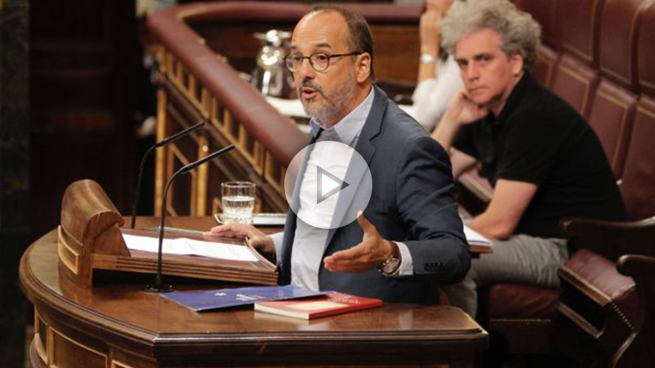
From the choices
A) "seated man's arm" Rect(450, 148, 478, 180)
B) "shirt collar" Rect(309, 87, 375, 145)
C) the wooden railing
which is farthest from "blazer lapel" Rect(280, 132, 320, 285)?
"seated man's arm" Rect(450, 148, 478, 180)

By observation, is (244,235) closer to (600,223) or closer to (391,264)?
Result: (391,264)

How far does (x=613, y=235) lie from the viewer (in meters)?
3.80

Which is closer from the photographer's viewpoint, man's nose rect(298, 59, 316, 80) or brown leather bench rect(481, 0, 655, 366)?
man's nose rect(298, 59, 316, 80)

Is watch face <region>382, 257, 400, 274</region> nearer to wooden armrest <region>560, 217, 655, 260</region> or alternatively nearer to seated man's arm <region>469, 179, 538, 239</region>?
wooden armrest <region>560, 217, 655, 260</region>

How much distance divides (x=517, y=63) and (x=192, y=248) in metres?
1.79

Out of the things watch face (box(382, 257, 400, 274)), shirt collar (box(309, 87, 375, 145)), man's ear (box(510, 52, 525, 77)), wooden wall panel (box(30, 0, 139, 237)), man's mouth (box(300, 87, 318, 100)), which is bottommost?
wooden wall panel (box(30, 0, 139, 237))

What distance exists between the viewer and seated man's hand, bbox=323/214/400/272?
249cm

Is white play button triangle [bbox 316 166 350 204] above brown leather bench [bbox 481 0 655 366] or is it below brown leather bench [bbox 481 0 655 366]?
above

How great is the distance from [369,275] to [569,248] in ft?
5.06

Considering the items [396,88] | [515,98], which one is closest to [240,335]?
[515,98]

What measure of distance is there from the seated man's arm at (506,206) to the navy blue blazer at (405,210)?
1.25 m

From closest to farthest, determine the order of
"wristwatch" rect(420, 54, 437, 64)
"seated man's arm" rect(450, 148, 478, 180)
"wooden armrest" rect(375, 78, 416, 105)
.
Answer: "seated man's arm" rect(450, 148, 478, 180)
"wristwatch" rect(420, 54, 437, 64)
"wooden armrest" rect(375, 78, 416, 105)
